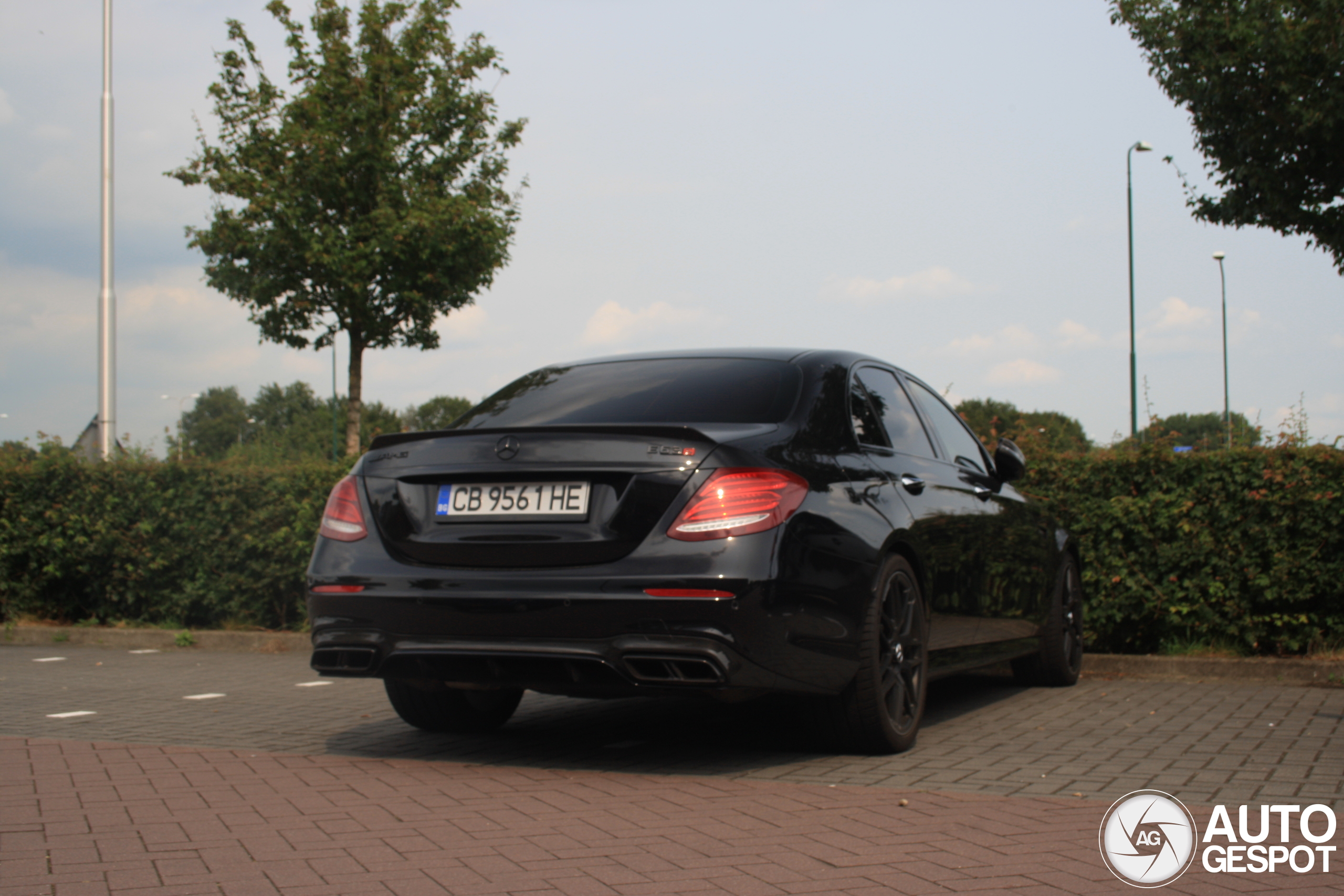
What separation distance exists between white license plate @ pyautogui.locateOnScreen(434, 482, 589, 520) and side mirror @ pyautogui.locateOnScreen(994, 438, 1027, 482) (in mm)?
3006

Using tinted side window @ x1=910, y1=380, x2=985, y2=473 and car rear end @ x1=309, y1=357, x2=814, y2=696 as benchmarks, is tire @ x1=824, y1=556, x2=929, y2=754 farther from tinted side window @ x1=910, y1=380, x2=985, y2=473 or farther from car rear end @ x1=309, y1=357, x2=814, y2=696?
tinted side window @ x1=910, y1=380, x2=985, y2=473

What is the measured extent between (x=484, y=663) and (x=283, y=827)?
899mm

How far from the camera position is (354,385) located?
23641 mm

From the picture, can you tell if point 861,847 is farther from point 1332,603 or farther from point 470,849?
point 1332,603

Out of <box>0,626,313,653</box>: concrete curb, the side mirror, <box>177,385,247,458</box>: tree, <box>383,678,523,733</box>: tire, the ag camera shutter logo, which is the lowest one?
<box>0,626,313,653</box>: concrete curb

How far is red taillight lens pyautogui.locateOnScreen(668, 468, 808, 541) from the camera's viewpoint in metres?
4.49

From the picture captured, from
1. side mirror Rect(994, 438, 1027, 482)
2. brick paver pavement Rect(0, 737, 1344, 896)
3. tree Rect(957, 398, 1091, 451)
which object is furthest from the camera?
tree Rect(957, 398, 1091, 451)

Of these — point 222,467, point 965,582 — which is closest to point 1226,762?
point 965,582

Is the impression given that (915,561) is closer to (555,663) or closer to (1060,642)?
(555,663)

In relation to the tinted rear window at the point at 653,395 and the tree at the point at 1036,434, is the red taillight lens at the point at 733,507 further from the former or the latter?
the tree at the point at 1036,434

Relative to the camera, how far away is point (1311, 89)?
42.4ft

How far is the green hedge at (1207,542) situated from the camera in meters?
7.89

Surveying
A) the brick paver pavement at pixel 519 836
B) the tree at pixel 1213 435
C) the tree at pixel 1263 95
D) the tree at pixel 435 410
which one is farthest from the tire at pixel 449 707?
the tree at pixel 435 410

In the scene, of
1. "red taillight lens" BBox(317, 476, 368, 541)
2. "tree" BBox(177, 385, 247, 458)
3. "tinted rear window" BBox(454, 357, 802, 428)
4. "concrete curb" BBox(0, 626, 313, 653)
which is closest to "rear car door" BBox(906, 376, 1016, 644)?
"tinted rear window" BBox(454, 357, 802, 428)
